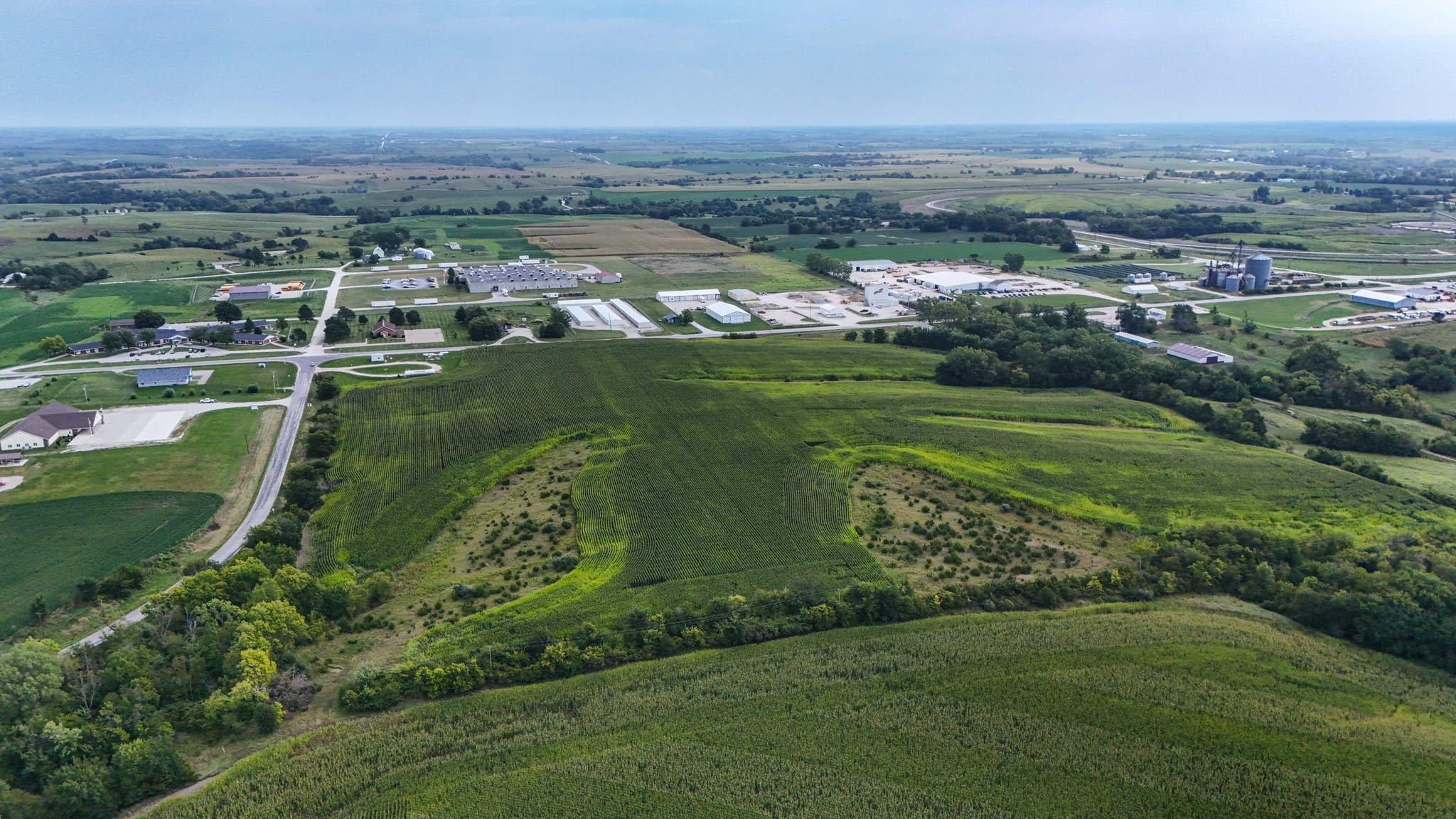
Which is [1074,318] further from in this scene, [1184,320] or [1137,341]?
[1184,320]

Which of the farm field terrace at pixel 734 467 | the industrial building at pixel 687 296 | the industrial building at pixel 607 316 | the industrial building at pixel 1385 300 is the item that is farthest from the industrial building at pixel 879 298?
the industrial building at pixel 1385 300

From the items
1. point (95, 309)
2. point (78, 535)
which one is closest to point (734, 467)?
point (78, 535)

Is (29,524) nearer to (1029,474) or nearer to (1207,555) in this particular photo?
(1029,474)

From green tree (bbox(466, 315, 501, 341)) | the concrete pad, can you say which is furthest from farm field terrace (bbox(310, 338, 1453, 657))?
the concrete pad

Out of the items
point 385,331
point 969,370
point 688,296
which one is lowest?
point 969,370

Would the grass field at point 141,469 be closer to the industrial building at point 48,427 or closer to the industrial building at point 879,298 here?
the industrial building at point 48,427

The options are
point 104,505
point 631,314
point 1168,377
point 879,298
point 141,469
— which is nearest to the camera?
point 104,505

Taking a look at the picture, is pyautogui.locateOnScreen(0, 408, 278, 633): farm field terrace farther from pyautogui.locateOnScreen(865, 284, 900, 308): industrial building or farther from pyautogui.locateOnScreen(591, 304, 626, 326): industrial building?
pyautogui.locateOnScreen(865, 284, 900, 308): industrial building

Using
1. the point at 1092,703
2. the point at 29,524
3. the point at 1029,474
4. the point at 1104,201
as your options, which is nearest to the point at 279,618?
the point at 29,524
